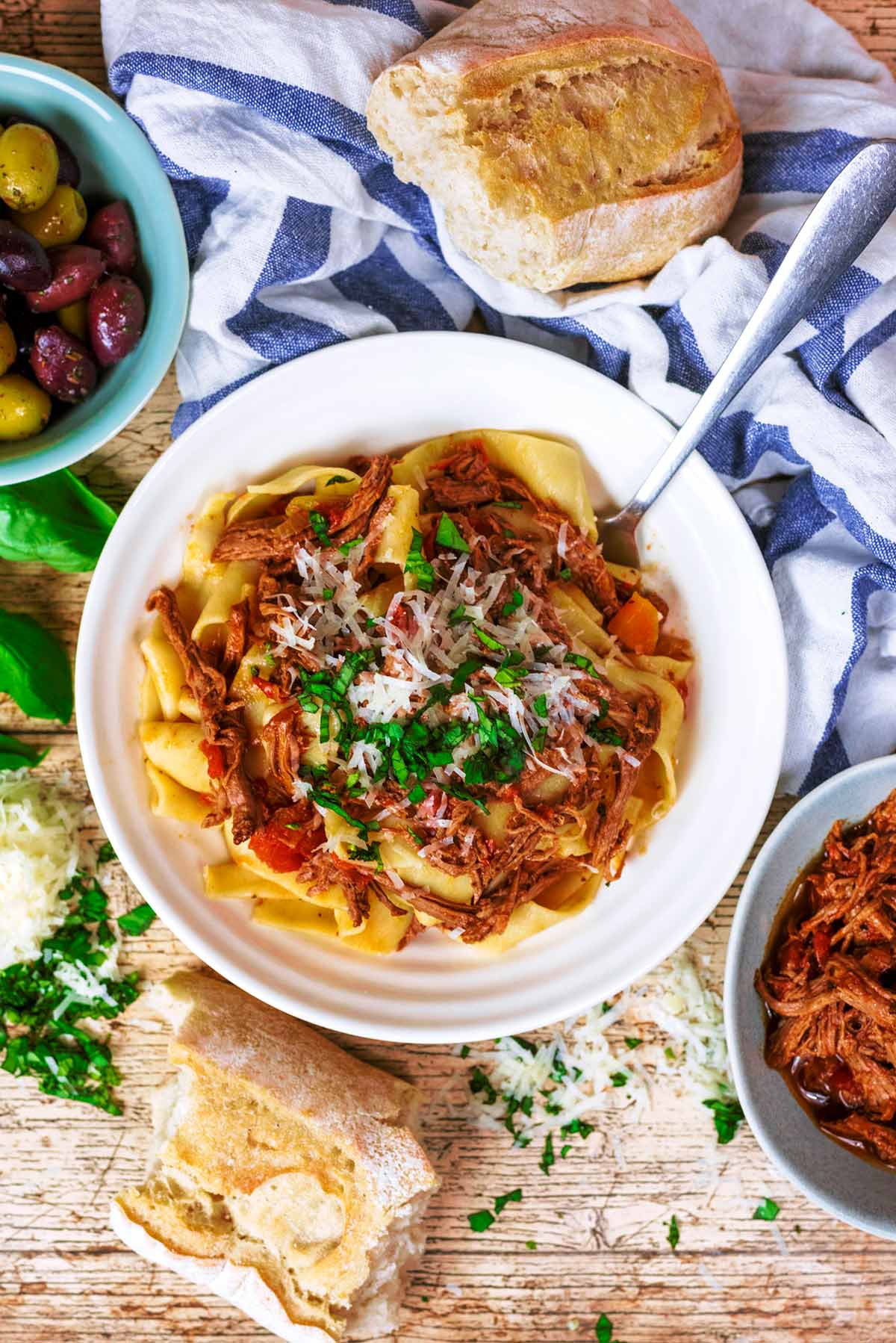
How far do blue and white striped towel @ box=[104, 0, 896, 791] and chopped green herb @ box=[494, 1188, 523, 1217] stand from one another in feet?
7.03

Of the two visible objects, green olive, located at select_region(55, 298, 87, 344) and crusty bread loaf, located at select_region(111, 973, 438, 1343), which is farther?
crusty bread loaf, located at select_region(111, 973, 438, 1343)

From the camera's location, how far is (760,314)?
11.8ft

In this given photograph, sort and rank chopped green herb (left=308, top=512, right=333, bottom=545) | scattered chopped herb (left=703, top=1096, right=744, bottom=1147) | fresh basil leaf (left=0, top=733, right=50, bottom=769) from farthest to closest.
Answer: scattered chopped herb (left=703, top=1096, right=744, bottom=1147)
fresh basil leaf (left=0, top=733, right=50, bottom=769)
chopped green herb (left=308, top=512, right=333, bottom=545)

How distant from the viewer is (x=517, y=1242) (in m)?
4.61

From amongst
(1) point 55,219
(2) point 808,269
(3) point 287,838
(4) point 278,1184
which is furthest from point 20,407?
(4) point 278,1184

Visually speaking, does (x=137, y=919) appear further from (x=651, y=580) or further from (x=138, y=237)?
(x=138, y=237)

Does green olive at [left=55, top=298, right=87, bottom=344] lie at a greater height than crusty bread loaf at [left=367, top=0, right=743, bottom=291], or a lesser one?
lesser

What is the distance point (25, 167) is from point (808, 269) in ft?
8.25

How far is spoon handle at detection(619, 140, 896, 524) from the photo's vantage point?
3.45m

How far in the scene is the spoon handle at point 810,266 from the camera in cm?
345

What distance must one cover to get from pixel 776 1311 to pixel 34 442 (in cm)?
453

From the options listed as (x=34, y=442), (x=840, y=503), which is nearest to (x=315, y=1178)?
(x=34, y=442)

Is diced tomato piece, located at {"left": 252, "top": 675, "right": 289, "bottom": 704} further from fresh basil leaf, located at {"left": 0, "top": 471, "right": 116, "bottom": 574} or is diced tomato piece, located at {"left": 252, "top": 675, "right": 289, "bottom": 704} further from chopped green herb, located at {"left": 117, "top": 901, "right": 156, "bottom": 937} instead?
chopped green herb, located at {"left": 117, "top": 901, "right": 156, "bottom": 937}

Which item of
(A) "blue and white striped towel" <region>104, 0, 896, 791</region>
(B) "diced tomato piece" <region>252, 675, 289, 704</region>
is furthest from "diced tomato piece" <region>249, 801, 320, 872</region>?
(A) "blue and white striped towel" <region>104, 0, 896, 791</region>
